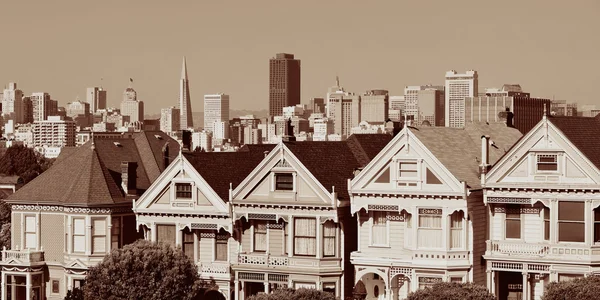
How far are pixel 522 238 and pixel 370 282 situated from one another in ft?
→ 19.9

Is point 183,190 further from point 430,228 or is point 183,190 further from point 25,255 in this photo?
point 430,228

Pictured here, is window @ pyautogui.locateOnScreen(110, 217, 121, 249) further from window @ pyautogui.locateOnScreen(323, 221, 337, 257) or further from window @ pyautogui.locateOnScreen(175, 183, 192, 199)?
window @ pyautogui.locateOnScreen(323, 221, 337, 257)

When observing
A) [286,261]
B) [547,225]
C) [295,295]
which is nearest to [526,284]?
[547,225]

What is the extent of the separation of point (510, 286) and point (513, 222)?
2.31 metres

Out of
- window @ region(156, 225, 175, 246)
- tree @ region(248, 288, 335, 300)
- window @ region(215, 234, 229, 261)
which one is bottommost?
tree @ region(248, 288, 335, 300)

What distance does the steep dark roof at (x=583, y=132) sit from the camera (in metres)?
46.8

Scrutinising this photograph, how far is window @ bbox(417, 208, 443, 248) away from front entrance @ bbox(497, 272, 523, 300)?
2.44 meters

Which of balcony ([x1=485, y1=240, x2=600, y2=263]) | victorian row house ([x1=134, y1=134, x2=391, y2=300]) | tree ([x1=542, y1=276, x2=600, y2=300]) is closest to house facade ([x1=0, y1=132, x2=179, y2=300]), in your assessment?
victorian row house ([x1=134, y1=134, x2=391, y2=300])

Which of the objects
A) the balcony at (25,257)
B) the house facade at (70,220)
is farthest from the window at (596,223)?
the balcony at (25,257)

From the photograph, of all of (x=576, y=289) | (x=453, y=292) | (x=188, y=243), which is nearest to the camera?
(x=576, y=289)

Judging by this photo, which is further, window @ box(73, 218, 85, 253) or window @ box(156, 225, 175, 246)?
window @ box(73, 218, 85, 253)

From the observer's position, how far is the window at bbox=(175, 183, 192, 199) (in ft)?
177

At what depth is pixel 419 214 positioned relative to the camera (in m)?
49.1

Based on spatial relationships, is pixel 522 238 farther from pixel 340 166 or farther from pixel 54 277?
pixel 54 277
